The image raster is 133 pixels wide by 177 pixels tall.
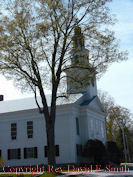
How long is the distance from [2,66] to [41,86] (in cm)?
326

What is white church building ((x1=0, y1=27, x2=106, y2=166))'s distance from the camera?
3127 cm

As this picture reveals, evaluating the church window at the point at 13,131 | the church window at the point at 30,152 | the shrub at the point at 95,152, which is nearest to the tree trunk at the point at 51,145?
the shrub at the point at 95,152

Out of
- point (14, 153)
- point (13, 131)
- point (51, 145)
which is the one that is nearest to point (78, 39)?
point (51, 145)

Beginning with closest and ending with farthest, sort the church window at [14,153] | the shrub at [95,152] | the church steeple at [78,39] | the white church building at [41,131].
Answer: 1. the church steeple at [78,39]
2. the shrub at [95,152]
3. the white church building at [41,131]
4. the church window at [14,153]

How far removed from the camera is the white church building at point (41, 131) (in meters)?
31.3

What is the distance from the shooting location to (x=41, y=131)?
3266cm

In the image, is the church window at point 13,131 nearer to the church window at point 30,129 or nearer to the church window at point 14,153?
the church window at point 14,153

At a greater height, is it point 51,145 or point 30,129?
point 30,129

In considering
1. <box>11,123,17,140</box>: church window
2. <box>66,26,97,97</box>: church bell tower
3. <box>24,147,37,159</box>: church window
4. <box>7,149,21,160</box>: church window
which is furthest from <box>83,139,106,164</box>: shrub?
<box>66,26,97,97</box>: church bell tower

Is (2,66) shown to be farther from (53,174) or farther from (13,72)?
(53,174)

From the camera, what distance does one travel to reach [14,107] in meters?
36.2

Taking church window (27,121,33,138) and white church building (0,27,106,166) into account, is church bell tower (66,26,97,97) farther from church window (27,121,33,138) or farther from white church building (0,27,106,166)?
church window (27,121,33,138)

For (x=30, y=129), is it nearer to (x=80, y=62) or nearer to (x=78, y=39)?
(x=80, y=62)

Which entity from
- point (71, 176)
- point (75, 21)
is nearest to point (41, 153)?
point (71, 176)
